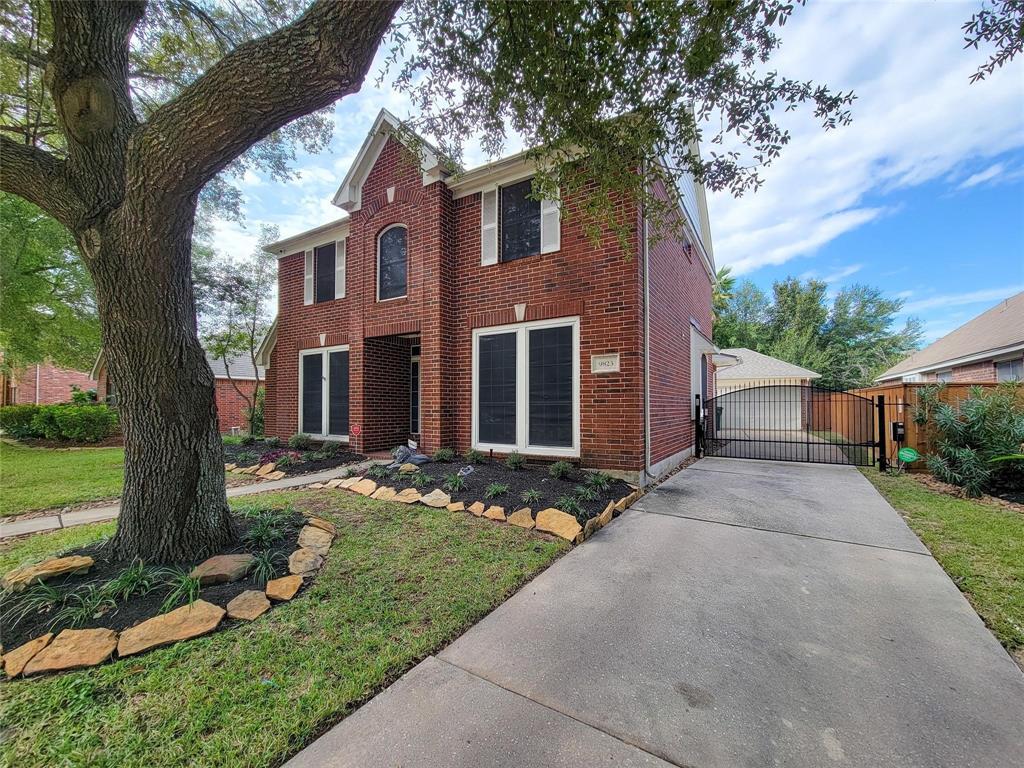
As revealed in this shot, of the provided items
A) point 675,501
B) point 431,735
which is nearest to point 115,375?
point 431,735

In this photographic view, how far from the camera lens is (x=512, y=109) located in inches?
164

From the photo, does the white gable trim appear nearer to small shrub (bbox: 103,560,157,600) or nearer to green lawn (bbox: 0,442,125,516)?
green lawn (bbox: 0,442,125,516)

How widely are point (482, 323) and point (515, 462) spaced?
2618mm

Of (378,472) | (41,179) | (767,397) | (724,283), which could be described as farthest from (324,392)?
(724,283)

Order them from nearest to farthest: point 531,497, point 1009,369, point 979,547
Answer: point 979,547, point 531,497, point 1009,369

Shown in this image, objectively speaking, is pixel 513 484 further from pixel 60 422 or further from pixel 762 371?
pixel 762 371

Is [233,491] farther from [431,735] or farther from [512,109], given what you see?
[512,109]

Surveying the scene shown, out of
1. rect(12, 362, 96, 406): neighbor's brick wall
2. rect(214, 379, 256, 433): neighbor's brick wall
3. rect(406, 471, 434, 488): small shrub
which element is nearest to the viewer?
rect(406, 471, 434, 488): small shrub

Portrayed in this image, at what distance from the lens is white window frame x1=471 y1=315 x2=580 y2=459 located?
6.44 m

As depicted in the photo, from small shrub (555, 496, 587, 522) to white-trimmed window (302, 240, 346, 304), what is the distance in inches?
292

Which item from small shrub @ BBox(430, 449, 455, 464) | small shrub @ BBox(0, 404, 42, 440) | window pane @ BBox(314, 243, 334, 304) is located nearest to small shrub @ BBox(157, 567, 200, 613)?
small shrub @ BBox(430, 449, 455, 464)

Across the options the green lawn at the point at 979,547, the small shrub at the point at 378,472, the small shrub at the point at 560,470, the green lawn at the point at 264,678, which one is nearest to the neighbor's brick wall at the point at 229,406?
the small shrub at the point at 378,472

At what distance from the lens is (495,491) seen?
5.15 m

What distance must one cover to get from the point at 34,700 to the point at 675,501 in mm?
5837
